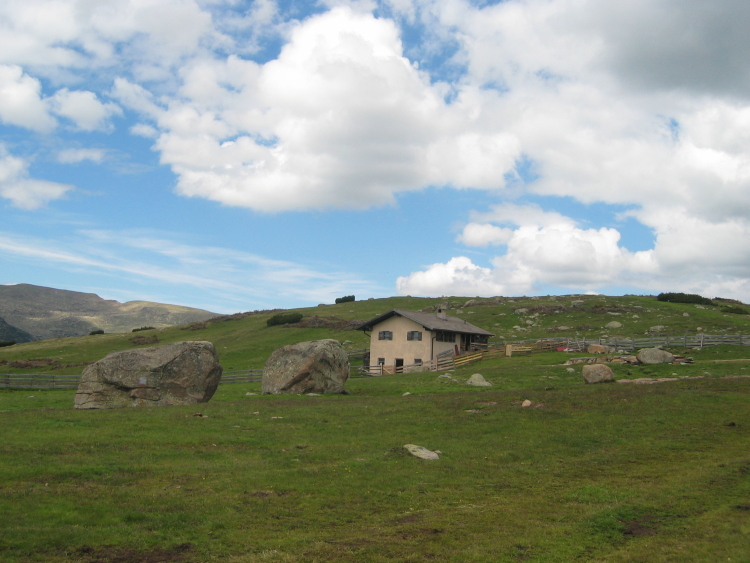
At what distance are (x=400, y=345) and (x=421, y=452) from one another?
45595mm

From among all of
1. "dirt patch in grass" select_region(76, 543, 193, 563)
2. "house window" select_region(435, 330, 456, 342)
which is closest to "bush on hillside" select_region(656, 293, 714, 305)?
"house window" select_region(435, 330, 456, 342)

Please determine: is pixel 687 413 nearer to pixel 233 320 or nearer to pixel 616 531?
pixel 616 531

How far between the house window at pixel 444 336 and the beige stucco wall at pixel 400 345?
1.55 ft

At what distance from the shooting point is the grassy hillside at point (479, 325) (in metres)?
68.9

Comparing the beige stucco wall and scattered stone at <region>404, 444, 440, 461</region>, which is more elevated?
the beige stucco wall

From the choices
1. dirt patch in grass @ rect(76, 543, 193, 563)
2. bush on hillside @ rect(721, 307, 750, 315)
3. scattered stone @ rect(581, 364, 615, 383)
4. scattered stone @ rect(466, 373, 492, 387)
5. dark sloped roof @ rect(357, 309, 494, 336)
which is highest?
bush on hillside @ rect(721, 307, 750, 315)

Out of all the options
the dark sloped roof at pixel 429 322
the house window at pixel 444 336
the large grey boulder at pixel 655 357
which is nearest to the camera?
the large grey boulder at pixel 655 357

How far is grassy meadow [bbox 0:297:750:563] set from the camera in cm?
970

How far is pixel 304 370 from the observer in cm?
3597

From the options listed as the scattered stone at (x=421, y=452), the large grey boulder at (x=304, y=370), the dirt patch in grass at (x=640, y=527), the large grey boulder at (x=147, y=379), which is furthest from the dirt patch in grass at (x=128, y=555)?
the large grey boulder at (x=304, y=370)

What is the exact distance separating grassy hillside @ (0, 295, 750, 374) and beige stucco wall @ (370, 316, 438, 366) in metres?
9.07

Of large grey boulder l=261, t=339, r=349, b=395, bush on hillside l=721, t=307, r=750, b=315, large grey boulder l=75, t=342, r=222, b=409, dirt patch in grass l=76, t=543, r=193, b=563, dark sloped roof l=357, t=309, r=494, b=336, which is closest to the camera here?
dirt patch in grass l=76, t=543, r=193, b=563

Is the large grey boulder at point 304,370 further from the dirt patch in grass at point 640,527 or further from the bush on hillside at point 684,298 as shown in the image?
the bush on hillside at point 684,298

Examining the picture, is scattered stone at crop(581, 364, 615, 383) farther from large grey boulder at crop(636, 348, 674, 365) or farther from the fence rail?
the fence rail
